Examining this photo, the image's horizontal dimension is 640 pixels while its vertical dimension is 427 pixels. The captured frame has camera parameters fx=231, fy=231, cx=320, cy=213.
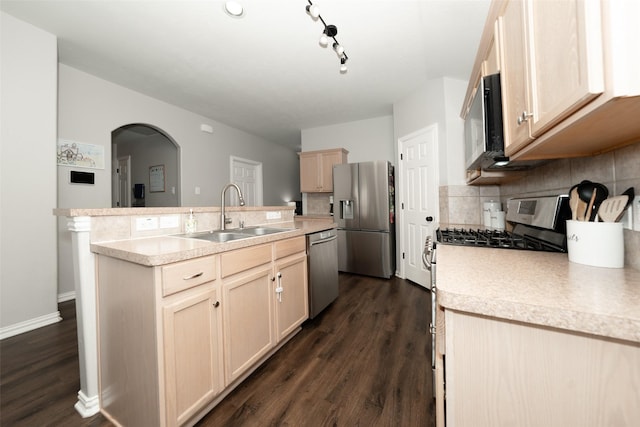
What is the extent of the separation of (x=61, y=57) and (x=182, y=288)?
3.29 m

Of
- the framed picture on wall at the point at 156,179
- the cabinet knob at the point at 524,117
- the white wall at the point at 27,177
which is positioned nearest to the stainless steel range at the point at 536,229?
the cabinet knob at the point at 524,117

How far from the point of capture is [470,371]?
0.59 m

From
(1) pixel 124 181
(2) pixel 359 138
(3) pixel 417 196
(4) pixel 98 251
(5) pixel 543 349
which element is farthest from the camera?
(1) pixel 124 181

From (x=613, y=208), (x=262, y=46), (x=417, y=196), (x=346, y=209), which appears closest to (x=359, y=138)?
(x=346, y=209)

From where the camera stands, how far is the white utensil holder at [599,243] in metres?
0.75

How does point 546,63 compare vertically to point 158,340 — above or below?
A: above

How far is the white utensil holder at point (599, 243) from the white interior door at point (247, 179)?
4.69 metres

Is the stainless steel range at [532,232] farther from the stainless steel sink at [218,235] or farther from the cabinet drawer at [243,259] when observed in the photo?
the stainless steel sink at [218,235]

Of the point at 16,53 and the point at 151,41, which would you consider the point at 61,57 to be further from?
the point at 151,41

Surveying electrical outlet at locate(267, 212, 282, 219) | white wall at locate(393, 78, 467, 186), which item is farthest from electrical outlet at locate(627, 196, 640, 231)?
electrical outlet at locate(267, 212, 282, 219)

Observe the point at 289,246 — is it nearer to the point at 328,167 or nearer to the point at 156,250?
the point at 156,250

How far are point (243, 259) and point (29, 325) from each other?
7.63 ft

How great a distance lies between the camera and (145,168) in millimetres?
4609

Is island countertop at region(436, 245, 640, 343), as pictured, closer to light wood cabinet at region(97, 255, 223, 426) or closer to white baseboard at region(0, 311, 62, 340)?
light wood cabinet at region(97, 255, 223, 426)
